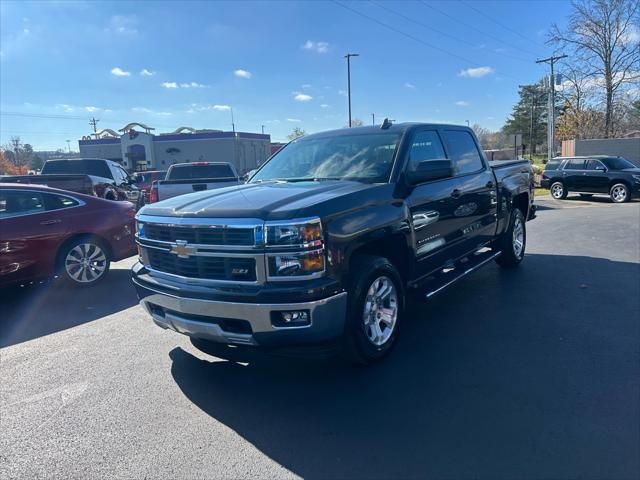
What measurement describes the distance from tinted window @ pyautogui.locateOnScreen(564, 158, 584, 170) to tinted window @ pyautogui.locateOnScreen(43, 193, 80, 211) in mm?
18200

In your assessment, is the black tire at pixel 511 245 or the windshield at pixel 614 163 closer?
the black tire at pixel 511 245

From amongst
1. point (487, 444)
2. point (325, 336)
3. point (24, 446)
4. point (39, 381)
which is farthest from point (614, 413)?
point (39, 381)

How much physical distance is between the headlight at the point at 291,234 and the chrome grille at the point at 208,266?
22cm

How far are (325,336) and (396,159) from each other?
1.85 m

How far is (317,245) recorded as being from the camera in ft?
10.4

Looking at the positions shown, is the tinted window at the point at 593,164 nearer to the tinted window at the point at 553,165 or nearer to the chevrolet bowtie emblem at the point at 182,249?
the tinted window at the point at 553,165

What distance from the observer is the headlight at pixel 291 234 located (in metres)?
3.11

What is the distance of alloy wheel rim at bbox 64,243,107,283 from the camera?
6680 millimetres

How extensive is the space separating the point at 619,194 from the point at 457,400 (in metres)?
17.6

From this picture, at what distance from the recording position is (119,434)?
308 cm

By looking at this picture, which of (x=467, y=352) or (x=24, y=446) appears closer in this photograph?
(x=24, y=446)

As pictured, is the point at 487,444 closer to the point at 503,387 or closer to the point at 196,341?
the point at 503,387

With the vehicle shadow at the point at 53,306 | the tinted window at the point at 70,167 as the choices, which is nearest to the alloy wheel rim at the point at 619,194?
the vehicle shadow at the point at 53,306

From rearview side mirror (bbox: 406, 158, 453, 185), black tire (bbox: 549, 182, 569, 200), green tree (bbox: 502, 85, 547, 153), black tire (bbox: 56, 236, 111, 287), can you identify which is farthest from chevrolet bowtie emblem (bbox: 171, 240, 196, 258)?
green tree (bbox: 502, 85, 547, 153)
